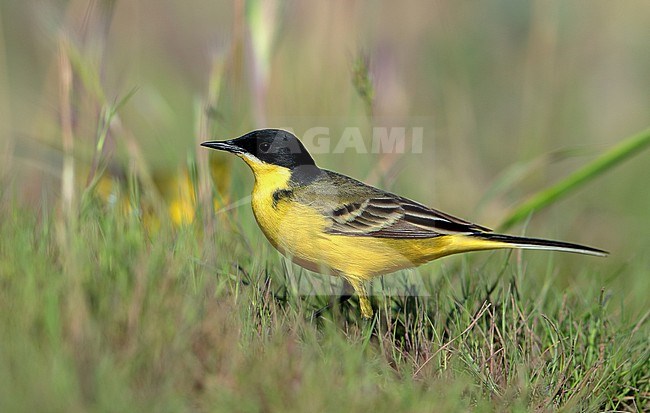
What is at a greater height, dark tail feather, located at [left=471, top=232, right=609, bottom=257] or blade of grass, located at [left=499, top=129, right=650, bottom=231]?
blade of grass, located at [left=499, top=129, right=650, bottom=231]

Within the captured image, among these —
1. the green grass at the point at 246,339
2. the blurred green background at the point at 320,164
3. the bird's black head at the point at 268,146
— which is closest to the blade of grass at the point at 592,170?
the blurred green background at the point at 320,164

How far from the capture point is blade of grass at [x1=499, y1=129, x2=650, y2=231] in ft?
11.4

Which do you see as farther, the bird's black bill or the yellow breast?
the bird's black bill

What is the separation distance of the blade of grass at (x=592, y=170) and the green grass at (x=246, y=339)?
1.21ft

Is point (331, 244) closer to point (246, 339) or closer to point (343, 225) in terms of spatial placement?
point (343, 225)

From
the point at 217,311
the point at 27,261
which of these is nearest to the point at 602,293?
the point at 217,311

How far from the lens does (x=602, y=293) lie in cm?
304

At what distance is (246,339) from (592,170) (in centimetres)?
173

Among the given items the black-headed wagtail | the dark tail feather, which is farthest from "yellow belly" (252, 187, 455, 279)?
the dark tail feather

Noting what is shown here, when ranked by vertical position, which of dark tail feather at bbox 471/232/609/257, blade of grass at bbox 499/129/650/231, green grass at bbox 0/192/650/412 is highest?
blade of grass at bbox 499/129/650/231

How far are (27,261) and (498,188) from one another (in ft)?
7.00

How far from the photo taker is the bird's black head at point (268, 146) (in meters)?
3.31

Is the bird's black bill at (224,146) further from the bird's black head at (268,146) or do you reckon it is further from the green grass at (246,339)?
the green grass at (246,339)

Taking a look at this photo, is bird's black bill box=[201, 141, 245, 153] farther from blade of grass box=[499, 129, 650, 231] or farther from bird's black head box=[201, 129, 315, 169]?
blade of grass box=[499, 129, 650, 231]
